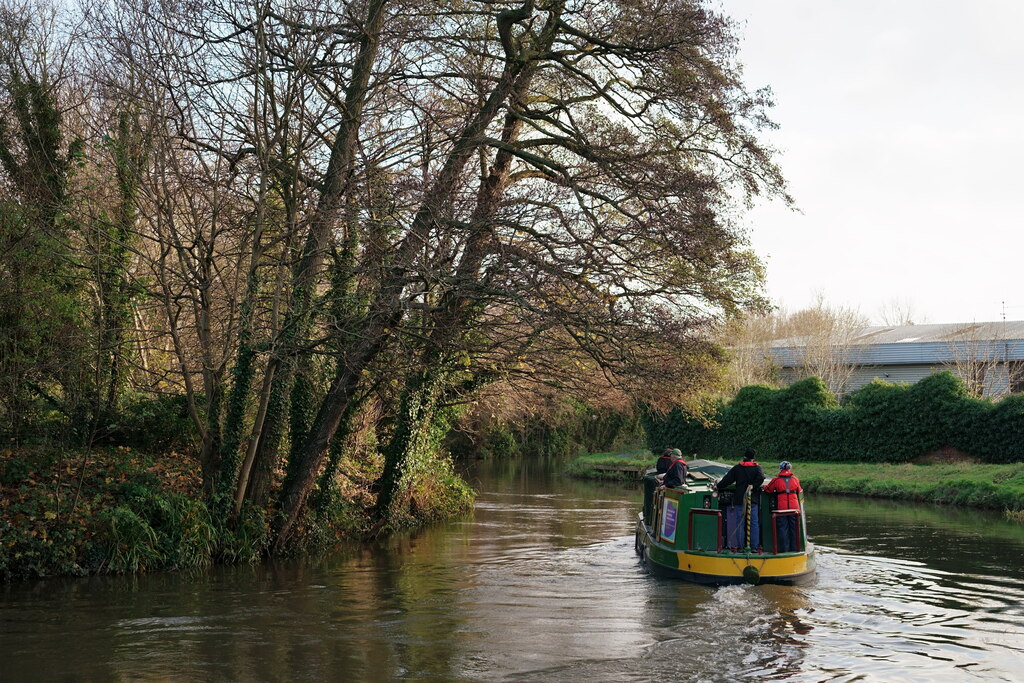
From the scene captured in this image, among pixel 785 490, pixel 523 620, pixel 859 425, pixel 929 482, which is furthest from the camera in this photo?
pixel 859 425

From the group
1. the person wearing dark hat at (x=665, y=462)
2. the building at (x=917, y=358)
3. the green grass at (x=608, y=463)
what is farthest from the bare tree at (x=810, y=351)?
the person wearing dark hat at (x=665, y=462)

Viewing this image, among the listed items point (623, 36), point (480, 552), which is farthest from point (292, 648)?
point (623, 36)

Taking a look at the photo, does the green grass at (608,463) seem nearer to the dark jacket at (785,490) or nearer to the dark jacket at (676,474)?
the dark jacket at (676,474)

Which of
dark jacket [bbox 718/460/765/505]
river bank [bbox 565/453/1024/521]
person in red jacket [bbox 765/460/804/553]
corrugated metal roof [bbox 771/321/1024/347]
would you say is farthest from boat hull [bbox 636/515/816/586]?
corrugated metal roof [bbox 771/321/1024/347]

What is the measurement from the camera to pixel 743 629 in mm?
12711

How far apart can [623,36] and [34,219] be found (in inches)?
430

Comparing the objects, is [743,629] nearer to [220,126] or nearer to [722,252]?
[722,252]

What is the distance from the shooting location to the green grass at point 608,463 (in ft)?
129

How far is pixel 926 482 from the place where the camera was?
30.0m

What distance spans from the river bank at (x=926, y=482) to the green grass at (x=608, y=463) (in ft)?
0.84

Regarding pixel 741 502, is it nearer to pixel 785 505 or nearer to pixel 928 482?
pixel 785 505

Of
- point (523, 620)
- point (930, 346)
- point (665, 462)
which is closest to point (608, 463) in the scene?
point (930, 346)

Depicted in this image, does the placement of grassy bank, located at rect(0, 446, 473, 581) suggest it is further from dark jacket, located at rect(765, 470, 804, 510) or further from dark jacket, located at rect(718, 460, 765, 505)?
dark jacket, located at rect(765, 470, 804, 510)

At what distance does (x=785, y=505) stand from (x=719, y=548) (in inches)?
49.8
